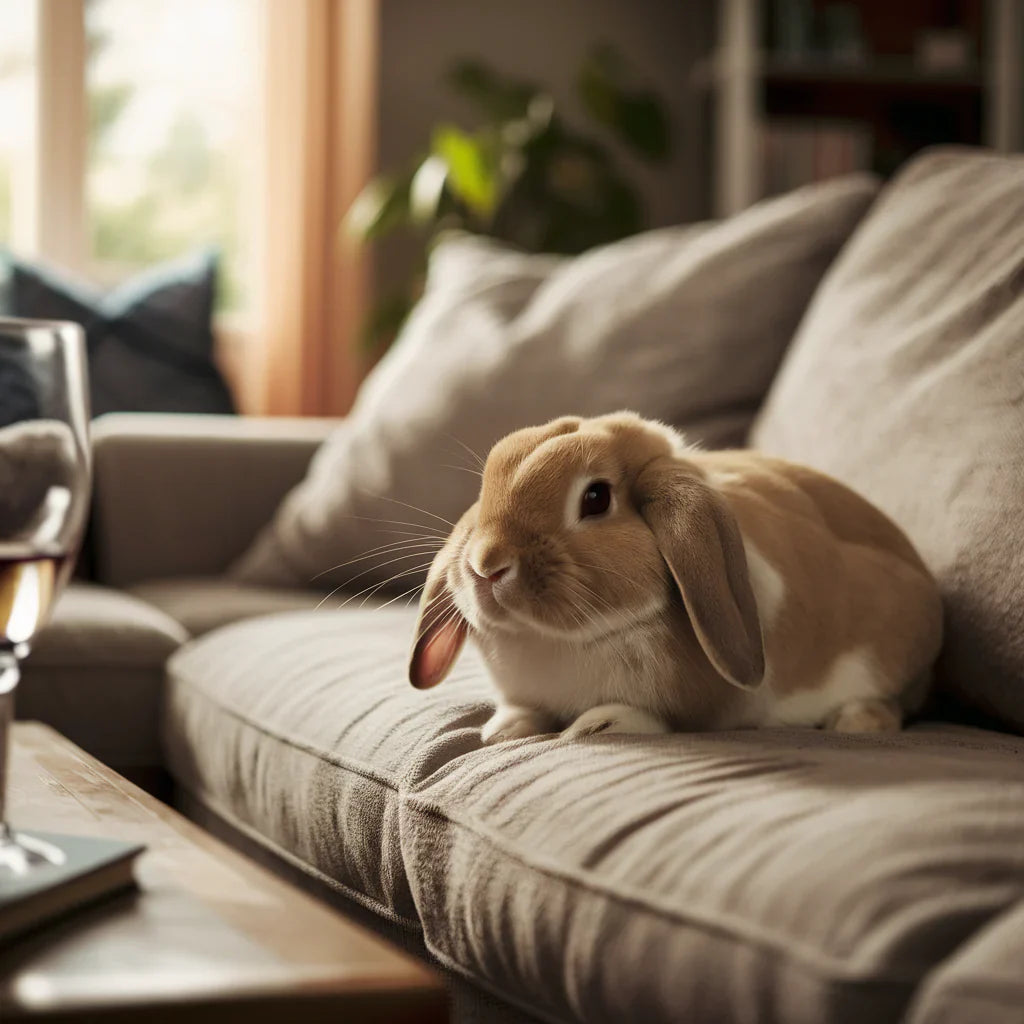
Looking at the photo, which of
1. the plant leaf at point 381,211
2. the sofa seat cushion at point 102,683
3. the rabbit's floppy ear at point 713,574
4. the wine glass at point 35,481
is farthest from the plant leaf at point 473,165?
the wine glass at point 35,481

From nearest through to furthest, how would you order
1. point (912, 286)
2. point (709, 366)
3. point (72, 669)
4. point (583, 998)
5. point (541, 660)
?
point (583, 998)
point (541, 660)
point (912, 286)
point (72, 669)
point (709, 366)

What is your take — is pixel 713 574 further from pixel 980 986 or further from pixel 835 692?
pixel 980 986

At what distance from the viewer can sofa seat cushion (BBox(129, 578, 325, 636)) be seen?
197cm

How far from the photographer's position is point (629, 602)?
3.45 feet

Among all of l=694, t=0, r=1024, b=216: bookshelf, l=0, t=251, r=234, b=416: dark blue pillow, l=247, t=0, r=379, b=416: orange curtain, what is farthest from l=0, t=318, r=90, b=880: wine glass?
l=694, t=0, r=1024, b=216: bookshelf

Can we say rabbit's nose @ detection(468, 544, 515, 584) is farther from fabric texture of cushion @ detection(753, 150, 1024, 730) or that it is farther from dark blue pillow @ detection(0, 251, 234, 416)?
dark blue pillow @ detection(0, 251, 234, 416)

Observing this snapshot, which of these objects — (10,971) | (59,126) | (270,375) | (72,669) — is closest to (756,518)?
(10,971)

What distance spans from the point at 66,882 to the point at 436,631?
0.49 metres

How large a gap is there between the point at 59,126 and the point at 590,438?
3.16 m

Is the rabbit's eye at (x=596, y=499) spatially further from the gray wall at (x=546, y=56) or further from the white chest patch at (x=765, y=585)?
the gray wall at (x=546, y=56)

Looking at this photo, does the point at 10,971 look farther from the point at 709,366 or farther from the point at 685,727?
the point at 709,366

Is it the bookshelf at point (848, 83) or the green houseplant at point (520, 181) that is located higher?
the bookshelf at point (848, 83)

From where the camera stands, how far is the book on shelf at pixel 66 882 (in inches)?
28.5

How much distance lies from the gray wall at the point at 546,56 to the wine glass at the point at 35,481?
3.54 m
